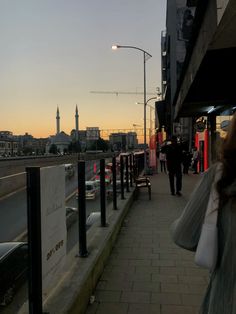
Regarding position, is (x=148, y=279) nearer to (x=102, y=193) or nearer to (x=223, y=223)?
(x=102, y=193)

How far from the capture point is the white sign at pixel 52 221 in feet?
10.3

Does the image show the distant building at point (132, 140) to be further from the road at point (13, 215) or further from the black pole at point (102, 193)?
the road at point (13, 215)

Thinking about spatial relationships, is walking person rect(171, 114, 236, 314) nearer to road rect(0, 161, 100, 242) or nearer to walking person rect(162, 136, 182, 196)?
road rect(0, 161, 100, 242)

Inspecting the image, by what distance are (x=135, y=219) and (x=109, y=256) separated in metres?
3.48

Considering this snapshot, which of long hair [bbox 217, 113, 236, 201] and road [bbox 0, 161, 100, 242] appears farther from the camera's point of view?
road [bbox 0, 161, 100, 242]

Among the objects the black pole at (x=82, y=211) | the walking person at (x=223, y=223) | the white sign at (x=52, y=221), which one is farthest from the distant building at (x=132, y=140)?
the walking person at (x=223, y=223)

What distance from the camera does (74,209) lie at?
4586 mm

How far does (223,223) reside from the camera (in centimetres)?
180

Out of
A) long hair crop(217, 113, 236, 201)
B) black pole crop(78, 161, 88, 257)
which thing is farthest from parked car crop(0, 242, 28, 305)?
long hair crop(217, 113, 236, 201)

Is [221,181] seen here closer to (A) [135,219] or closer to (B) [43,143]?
(A) [135,219]

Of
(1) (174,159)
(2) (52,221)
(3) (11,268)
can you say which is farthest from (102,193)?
(1) (174,159)

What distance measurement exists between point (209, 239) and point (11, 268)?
1935 millimetres

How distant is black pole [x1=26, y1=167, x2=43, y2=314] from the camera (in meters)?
2.86

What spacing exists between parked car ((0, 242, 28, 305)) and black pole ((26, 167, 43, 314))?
0.30 ft
